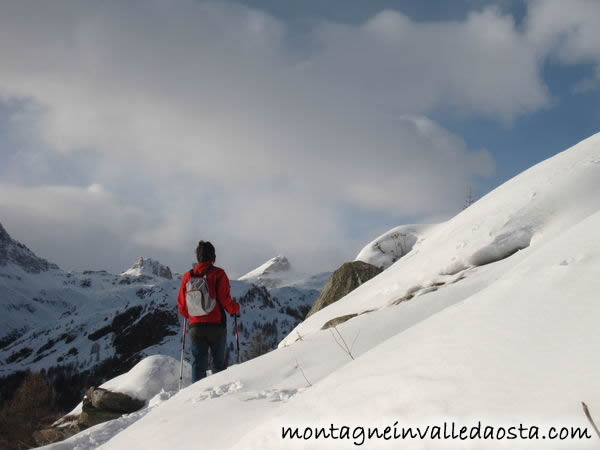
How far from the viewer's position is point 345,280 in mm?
14500

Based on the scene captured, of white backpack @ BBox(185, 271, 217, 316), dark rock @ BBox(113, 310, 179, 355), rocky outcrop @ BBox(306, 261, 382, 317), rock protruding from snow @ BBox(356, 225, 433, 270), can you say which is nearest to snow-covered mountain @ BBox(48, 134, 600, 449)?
white backpack @ BBox(185, 271, 217, 316)

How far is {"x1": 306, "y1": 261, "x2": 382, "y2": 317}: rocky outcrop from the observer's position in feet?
46.8

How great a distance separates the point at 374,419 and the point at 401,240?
17015 mm

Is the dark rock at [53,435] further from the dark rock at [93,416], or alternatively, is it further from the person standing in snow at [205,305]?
the person standing in snow at [205,305]

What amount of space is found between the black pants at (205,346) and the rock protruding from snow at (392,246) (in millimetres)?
11315

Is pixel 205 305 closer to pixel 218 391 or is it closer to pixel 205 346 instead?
pixel 205 346

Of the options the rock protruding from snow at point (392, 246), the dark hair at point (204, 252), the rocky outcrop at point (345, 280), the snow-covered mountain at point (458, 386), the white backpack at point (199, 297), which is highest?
the rock protruding from snow at point (392, 246)

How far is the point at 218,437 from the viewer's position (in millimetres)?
3092

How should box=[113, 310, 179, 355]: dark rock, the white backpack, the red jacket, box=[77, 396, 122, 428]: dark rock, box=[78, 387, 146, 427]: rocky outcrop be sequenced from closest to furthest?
the white backpack, the red jacket, box=[77, 396, 122, 428]: dark rock, box=[78, 387, 146, 427]: rocky outcrop, box=[113, 310, 179, 355]: dark rock

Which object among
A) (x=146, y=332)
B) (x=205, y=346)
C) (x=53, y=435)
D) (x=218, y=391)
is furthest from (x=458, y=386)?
(x=146, y=332)

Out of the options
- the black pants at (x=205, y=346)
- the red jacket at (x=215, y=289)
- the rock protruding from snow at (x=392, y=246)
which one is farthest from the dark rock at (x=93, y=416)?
the rock protruding from snow at (x=392, y=246)

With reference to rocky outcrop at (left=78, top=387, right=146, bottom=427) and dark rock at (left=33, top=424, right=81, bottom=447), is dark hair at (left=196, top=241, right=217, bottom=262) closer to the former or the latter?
rocky outcrop at (left=78, top=387, right=146, bottom=427)

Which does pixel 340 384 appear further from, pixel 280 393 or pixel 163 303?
pixel 163 303

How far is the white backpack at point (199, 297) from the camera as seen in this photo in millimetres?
6406
